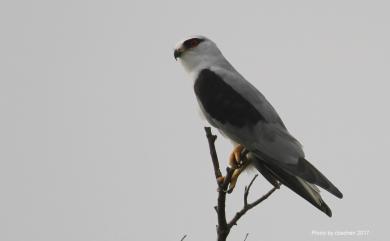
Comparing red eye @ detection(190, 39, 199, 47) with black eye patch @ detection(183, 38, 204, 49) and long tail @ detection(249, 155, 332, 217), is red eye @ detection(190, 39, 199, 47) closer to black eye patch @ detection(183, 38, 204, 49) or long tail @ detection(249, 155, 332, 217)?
black eye patch @ detection(183, 38, 204, 49)

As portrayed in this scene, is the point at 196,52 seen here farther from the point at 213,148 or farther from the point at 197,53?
the point at 213,148

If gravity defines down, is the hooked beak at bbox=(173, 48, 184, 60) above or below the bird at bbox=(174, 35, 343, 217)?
above

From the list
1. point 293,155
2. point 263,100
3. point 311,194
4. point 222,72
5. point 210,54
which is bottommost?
point 311,194

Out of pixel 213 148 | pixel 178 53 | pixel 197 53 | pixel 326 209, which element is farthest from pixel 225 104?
pixel 326 209

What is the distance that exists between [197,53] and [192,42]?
0.20m

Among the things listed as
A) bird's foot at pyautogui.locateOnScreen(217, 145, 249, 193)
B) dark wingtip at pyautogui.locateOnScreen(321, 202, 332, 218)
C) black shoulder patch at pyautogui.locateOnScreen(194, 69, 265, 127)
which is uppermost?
black shoulder patch at pyautogui.locateOnScreen(194, 69, 265, 127)

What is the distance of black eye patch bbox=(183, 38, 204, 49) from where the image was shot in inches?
260

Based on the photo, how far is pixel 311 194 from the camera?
463 cm

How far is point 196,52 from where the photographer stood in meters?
6.55

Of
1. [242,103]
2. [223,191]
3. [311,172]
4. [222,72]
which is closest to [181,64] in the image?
[222,72]

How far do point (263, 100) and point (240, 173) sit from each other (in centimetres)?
81

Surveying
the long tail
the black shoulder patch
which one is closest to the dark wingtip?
the long tail

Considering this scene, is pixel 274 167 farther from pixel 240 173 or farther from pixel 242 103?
pixel 242 103

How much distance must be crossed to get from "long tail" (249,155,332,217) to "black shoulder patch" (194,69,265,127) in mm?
434
